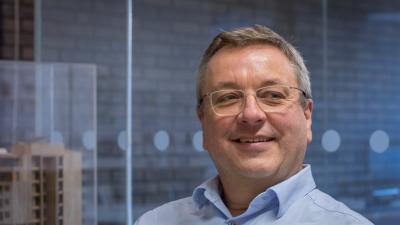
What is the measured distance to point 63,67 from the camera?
8.71 feet

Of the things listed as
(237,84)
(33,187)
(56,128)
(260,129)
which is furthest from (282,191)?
(56,128)

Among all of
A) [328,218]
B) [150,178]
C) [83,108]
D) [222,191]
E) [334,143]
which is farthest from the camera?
[334,143]

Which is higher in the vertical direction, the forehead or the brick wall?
the brick wall

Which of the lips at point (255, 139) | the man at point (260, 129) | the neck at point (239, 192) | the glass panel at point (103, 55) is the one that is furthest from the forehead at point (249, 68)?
the glass panel at point (103, 55)

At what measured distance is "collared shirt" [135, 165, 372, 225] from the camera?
1196 mm

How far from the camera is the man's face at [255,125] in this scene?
1.20 m

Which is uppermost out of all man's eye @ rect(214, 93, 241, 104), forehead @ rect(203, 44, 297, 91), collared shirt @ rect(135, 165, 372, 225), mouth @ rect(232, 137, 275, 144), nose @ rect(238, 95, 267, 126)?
forehead @ rect(203, 44, 297, 91)

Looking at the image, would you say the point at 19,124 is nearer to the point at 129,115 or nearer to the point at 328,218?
the point at 129,115

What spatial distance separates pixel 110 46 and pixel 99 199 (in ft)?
2.37

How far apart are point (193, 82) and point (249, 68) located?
171cm

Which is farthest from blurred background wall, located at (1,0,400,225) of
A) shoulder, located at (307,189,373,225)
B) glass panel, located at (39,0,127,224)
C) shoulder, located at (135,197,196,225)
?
shoulder, located at (307,189,373,225)

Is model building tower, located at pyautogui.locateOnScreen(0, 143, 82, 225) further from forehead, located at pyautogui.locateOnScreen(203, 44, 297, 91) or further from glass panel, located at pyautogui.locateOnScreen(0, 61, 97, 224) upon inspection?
forehead, located at pyautogui.locateOnScreen(203, 44, 297, 91)

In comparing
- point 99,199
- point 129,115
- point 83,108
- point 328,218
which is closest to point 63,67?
point 83,108

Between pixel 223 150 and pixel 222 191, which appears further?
pixel 222 191
